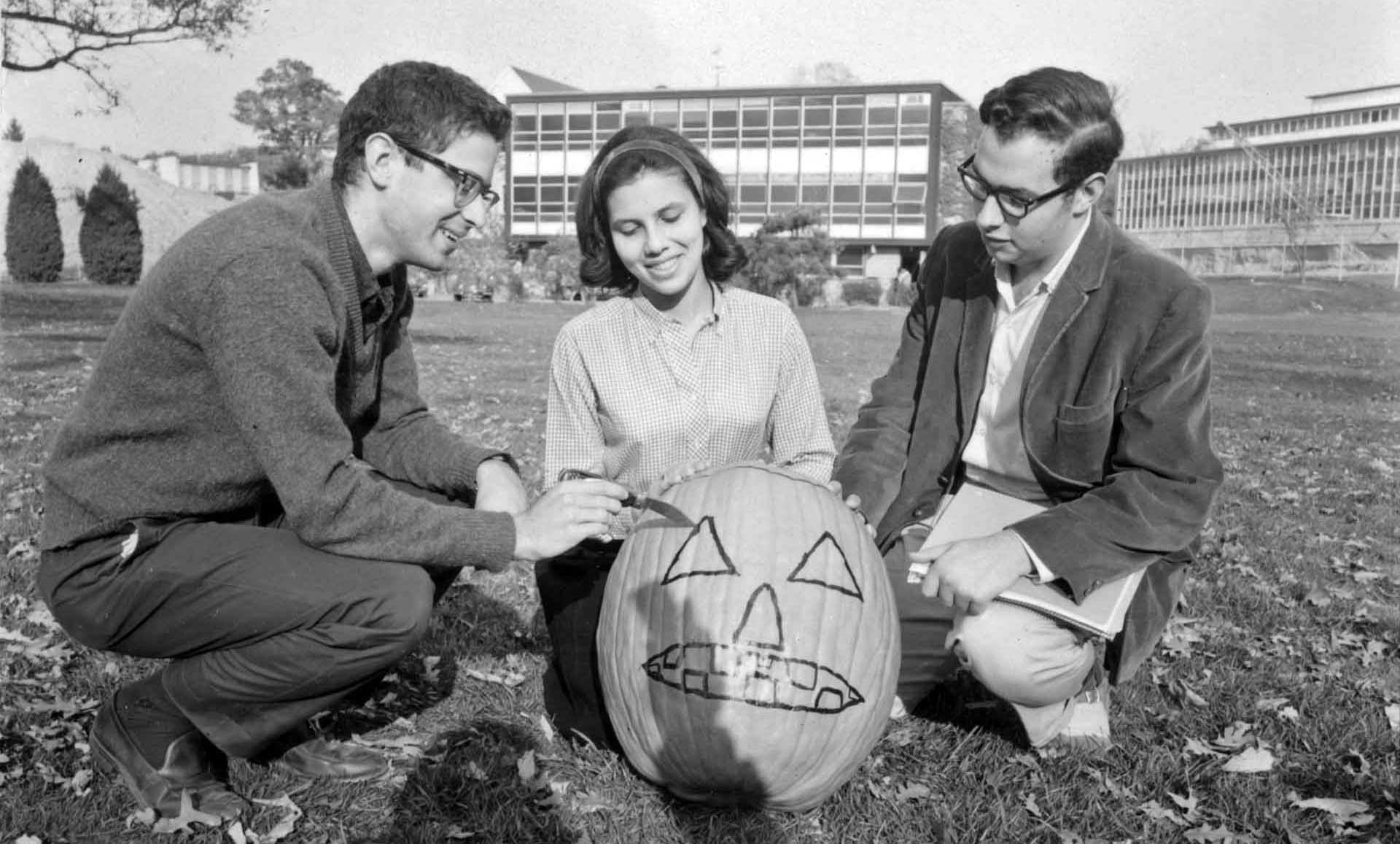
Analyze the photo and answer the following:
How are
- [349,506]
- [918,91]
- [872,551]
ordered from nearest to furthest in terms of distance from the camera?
[349,506] < [872,551] < [918,91]

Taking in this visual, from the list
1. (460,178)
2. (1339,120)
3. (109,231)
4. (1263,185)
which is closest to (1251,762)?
(460,178)

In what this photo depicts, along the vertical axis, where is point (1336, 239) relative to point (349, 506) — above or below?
above

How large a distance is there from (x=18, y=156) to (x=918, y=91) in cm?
4938

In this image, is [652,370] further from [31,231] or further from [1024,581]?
[31,231]

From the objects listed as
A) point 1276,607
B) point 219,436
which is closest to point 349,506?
point 219,436

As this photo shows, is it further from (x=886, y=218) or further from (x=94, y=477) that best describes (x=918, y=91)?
(x=94, y=477)

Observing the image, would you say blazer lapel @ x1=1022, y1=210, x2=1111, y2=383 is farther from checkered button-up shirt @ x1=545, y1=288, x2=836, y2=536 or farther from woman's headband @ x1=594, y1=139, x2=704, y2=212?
woman's headband @ x1=594, y1=139, x2=704, y2=212

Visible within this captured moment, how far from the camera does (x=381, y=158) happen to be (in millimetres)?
3537

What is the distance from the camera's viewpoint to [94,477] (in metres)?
3.30

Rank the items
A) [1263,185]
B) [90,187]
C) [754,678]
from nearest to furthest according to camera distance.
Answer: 1. [754,678]
2. [90,187]
3. [1263,185]

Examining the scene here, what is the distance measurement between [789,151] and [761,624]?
69.4 meters

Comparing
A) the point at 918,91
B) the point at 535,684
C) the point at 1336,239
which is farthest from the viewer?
the point at 918,91

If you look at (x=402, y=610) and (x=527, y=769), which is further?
(x=527, y=769)

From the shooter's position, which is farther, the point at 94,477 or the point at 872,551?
the point at 872,551
